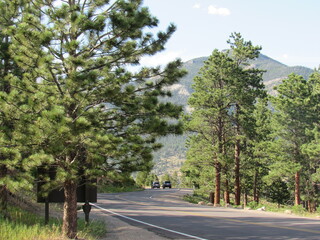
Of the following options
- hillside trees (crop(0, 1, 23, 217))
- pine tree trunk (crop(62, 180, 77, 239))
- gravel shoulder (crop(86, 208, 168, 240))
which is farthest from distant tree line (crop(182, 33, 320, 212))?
pine tree trunk (crop(62, 180, 77, 239))

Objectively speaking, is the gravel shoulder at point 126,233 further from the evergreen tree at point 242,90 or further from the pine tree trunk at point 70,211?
the evergreen tree at point 242,90

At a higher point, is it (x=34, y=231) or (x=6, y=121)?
(x=6, y=121)

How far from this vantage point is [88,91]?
1017 centimetres

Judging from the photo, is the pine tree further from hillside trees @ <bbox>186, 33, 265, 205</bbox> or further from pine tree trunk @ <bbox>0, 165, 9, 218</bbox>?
pine tree trunk @ <bbox>0, 165, 9, 218</bbox>

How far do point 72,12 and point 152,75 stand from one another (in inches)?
118

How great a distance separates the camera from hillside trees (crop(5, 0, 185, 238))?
931 centimetres

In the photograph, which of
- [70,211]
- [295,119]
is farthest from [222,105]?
[70,211]

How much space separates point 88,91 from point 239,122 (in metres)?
23.5

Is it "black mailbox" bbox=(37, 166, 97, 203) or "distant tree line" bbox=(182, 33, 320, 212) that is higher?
"distant tree line" bbox=(182, 33, 320, 212)

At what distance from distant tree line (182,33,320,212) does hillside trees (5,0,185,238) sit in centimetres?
1985

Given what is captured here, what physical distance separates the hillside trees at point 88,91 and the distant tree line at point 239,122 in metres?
19.8

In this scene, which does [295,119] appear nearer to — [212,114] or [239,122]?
[239,122]

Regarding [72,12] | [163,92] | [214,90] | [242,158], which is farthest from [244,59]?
[72,12]

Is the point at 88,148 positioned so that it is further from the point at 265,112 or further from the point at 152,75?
the point at 265,112
